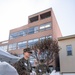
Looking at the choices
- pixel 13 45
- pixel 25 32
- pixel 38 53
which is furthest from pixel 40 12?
pixel 38 53

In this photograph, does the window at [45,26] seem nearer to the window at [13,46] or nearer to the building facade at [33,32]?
the building facade at [33,32]

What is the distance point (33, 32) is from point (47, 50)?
7994 millimetres

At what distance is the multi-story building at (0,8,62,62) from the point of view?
83.2 ft

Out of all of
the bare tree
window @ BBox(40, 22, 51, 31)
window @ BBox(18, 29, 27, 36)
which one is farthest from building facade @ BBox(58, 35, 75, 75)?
window @ BBox(18, 29, 27, 36)

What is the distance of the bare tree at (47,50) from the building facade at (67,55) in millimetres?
1152

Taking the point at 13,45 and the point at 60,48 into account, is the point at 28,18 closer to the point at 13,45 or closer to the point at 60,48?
the point at 13,45

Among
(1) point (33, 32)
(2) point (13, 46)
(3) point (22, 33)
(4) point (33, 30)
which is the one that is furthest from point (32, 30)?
(2) point (13, 46)

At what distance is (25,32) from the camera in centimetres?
2880

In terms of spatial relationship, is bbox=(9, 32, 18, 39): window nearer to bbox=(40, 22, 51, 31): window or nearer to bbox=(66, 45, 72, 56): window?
bbox=(40, 22, 51, 31): window

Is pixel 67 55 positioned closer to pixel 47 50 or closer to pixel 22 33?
pixel 47 50

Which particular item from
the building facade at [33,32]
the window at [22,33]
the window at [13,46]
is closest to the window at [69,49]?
the building facade at [33,32]

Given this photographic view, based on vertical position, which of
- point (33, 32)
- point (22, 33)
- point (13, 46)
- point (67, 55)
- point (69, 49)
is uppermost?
point (22, 33)

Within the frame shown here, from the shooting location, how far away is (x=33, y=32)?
2725 centimetres

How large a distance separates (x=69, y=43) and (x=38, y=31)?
9618 mm
